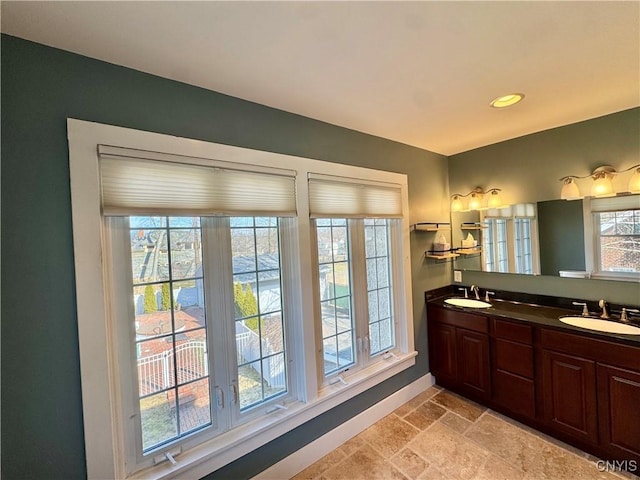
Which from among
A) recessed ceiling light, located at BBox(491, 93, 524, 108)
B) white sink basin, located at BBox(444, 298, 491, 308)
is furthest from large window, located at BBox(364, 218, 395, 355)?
Result: recessed ceiling light, located at BBox(491, 93, 524, 108)

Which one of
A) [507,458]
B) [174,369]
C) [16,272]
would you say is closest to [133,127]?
[16,272]

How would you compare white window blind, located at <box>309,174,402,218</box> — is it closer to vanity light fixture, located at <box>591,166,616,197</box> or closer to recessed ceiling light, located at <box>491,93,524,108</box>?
recessed ceiling light, located at <box>491,93,524,108</box>

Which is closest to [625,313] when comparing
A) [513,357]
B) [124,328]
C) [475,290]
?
[513,357]

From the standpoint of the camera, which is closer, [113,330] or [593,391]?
[113,330]

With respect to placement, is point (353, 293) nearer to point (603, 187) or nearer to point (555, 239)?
point (555, 239)

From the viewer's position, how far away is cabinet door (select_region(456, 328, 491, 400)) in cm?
244

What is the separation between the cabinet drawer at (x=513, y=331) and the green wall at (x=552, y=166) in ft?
1.94

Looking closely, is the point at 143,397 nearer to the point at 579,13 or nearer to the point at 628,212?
the point at 579,13

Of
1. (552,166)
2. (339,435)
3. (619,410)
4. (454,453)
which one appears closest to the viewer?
(619,410)

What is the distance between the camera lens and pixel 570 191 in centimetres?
233

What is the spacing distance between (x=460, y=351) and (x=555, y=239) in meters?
1.31

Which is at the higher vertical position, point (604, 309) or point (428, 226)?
point (428, 226)

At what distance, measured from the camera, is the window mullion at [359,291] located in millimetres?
2354

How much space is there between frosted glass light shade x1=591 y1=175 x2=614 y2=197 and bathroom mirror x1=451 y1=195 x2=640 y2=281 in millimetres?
67
